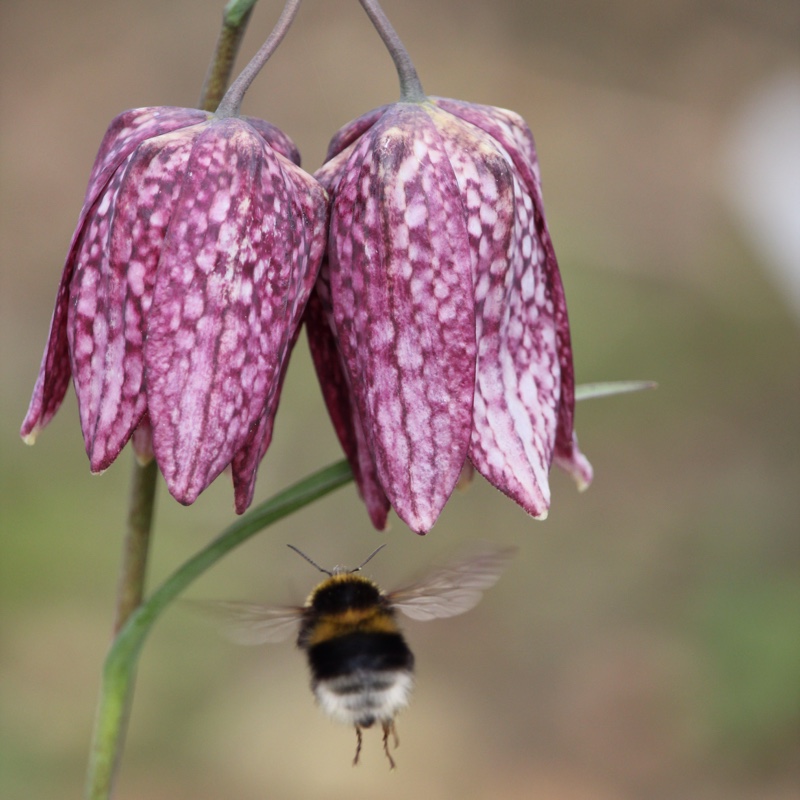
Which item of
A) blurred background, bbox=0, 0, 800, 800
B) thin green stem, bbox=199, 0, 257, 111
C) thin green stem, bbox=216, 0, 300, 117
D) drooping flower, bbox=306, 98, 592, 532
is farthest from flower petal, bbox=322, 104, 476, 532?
blurred background, bbox=0, 0, 800, 800

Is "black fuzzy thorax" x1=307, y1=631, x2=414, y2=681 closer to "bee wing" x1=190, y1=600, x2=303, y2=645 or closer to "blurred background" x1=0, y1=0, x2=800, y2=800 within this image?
"bee wing" x1=190, y1=600, x2=303, y2=645

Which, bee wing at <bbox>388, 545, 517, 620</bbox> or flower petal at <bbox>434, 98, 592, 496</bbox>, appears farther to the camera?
bee wing at <bbox>388, 545, 517, 620</bbox>

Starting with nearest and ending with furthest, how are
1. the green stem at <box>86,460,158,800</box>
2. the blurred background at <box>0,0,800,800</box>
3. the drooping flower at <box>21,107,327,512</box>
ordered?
the drooping flower at <box>21,107,327,512</box> → the green stem at <box>86,460,158,800</box> → the blurred background at <box>0,0,800,800</box>

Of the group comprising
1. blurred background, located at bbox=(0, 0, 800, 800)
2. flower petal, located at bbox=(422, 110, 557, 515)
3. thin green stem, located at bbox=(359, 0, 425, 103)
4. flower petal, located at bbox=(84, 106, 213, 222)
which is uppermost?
thin green stem, located at bbox=(359, 0, 425, 103)

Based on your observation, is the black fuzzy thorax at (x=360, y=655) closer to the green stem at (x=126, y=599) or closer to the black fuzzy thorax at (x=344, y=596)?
the black fuzzy thorax at (x=344, y=596)

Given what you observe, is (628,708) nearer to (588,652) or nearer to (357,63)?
(588,652)
